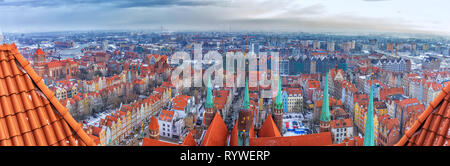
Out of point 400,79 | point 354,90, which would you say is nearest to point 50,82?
point 354,90

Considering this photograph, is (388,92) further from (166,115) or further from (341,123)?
(166,115)

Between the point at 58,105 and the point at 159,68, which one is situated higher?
the point at 58,105

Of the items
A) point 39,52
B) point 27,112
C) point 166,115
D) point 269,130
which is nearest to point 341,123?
point 269,130

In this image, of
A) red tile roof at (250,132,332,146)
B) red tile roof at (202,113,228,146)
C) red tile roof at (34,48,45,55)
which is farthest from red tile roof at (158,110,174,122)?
red tile roof at (250,132,332,146)

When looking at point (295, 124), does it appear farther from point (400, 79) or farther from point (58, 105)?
point (58, 105)

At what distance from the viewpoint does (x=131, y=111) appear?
16.6 ft

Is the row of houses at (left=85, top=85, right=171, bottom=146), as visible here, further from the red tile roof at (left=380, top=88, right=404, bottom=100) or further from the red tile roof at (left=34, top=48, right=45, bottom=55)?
the red tile roof at (left=380, top=88, right=404, bottom=100)

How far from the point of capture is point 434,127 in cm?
78

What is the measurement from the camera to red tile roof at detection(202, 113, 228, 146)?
3.59m

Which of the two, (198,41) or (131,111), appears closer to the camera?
(131,111)
